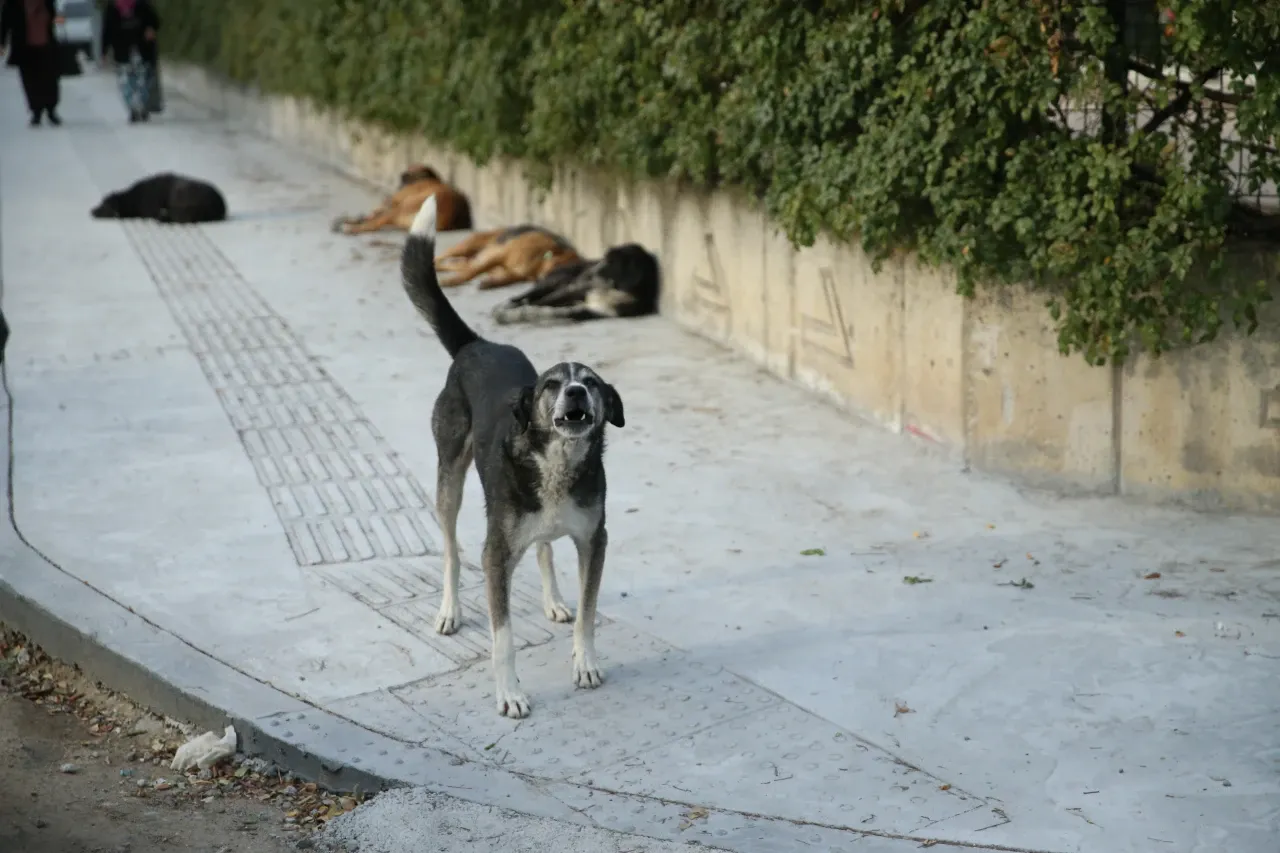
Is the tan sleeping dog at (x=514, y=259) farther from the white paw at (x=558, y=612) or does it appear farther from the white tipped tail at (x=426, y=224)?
the white paw at (x=558, y=612)

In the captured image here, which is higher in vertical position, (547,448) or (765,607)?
(547,448)

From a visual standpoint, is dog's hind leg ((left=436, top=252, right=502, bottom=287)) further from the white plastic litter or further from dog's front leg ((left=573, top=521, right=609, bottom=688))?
the white plastic litter

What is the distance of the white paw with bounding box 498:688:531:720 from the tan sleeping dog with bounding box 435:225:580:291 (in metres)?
7.55

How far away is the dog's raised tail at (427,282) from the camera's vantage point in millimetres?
6238

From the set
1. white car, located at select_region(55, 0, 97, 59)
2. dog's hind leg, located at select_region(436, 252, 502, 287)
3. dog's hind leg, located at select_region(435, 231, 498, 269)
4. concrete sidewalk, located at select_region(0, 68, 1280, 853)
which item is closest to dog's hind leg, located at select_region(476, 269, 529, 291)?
dog's hind leg, located at select_region(436, 252, 502, 287)

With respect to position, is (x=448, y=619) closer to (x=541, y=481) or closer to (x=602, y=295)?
(x=541, y=481)

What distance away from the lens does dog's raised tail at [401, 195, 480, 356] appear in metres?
6.24

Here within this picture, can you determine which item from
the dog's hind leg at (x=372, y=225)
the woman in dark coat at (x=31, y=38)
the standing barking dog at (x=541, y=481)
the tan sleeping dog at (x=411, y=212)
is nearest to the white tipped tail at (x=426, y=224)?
the standing barking dog at (x=541, y=481)

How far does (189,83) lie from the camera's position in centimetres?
3541

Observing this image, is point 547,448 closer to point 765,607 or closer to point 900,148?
point 765,607

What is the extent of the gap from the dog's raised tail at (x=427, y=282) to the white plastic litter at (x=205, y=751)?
1736 millimetres

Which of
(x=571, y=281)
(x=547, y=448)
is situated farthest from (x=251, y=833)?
(x=571, y=281)

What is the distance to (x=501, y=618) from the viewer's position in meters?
5.45

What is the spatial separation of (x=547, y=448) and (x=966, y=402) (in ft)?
10.4
